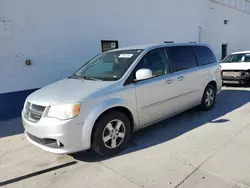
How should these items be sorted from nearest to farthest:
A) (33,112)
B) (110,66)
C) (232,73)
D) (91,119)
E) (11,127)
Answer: (91,119)
(33,112)
(110,66)
(11,127)
(232,73)

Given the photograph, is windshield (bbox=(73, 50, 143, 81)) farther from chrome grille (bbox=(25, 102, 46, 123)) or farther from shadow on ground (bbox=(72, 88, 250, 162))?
shadow on ground (bbox=(72, 88, 250, 162))

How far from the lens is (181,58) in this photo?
446 cm

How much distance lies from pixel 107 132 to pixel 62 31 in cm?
442

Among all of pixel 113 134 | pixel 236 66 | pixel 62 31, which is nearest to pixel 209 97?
pixel 113 134

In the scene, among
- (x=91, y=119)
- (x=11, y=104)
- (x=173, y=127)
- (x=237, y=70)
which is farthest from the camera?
(x=237, y=70)

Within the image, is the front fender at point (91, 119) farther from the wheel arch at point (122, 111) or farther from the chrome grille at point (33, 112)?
the chrome grille at point (33, 112)

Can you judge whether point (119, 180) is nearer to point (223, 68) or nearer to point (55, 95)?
point (55, 95)

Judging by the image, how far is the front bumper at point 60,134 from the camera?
2.81 metres

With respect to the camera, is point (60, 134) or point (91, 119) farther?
point (91, 119)

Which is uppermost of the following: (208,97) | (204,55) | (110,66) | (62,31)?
(62,31)

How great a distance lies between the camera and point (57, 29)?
629cm

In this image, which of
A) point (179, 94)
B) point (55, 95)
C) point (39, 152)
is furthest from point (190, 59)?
point (39, 152)

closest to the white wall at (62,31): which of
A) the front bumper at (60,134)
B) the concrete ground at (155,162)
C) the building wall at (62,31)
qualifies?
the building wall at (62,31)

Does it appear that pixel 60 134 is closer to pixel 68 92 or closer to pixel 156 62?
pixel 68 92
